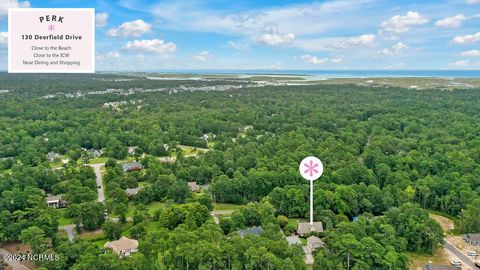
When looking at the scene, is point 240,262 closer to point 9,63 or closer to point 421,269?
point 421,269

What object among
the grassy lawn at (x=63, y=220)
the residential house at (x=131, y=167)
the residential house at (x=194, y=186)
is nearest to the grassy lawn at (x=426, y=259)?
the residential house at (x=194, y=186)

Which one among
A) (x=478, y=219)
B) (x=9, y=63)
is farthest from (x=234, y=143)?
(x=9, y=63)

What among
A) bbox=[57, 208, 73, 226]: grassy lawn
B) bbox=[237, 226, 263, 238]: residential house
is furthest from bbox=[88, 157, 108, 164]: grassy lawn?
bbox=[237, 226, 263, 238]: residential house

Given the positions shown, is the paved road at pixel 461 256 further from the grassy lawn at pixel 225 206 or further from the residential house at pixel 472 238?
the grassy lawn at pixel 225 206

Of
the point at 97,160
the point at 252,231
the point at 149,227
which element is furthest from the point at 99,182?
the point at 252,231

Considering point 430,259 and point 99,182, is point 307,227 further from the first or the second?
point 99,182

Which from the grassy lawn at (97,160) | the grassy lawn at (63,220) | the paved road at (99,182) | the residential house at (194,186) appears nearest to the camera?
the grassy lawn at (63,220)
